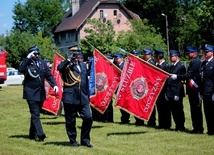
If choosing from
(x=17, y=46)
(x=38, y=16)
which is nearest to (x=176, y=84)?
(x=17, y=46)

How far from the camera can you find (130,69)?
41.4ft

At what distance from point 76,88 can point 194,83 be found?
10.6ft

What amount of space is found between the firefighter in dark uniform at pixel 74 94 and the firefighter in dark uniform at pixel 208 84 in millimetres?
2928

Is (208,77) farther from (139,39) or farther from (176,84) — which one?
(139,39)

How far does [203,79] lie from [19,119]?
7309 mm

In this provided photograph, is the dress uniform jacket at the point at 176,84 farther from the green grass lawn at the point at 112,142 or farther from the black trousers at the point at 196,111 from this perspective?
the green grass lawn at the point at 112,142

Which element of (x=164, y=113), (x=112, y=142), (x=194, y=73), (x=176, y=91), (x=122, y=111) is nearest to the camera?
(x=112, y=142)

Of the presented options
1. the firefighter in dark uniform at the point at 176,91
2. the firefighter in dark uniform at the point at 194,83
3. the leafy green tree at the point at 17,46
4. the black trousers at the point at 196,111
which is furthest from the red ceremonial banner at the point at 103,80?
the leafy green tree at the point at 17,46

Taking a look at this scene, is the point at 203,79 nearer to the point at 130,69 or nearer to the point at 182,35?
the point at 130,69

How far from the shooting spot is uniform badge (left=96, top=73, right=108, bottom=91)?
47.2ft

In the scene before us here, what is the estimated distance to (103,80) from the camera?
14.4 m

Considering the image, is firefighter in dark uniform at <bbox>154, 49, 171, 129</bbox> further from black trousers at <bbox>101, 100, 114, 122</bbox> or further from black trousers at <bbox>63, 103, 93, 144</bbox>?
black trousers at <bbox>63, 103, 93, 144</bbox>

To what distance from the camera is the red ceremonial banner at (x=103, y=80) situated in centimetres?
1428

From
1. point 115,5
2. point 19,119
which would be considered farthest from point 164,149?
point 115,5
